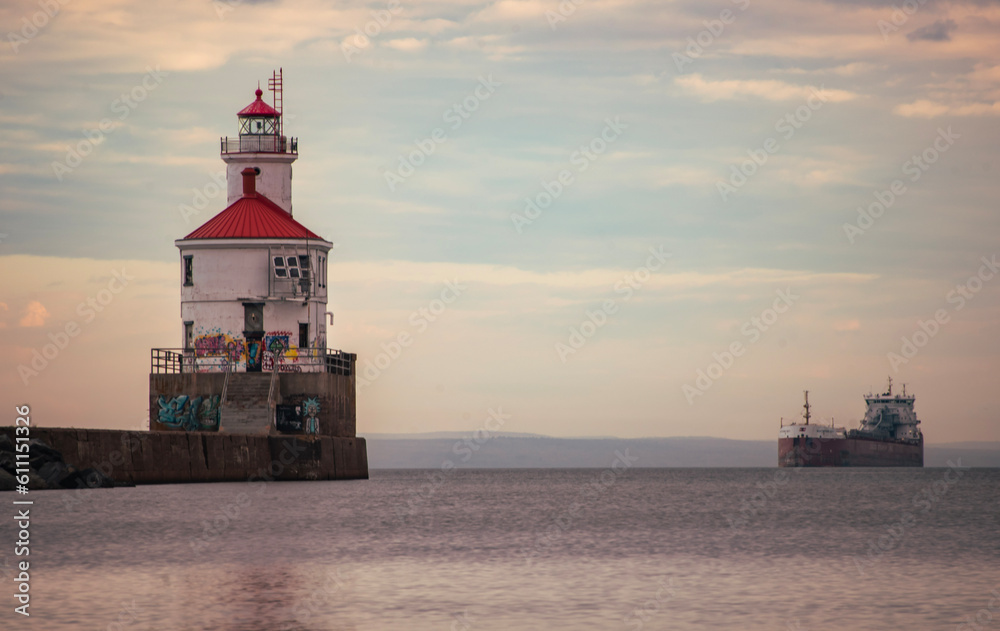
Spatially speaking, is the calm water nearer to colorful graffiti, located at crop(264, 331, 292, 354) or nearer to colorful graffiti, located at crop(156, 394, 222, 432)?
colorful graffiti, located at crop(156, 394, 222, 432)

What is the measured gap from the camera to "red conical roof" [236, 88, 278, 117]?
177ft

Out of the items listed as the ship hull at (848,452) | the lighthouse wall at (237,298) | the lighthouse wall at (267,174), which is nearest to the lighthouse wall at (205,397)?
the lighthouse wall at (237,298)

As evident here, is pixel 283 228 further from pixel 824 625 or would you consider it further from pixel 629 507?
pixel 824 625

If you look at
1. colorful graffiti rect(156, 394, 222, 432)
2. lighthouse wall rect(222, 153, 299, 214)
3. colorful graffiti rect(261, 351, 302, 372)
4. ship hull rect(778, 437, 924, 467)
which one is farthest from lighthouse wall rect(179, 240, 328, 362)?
ship hull rect(778, 437, 924, 467)

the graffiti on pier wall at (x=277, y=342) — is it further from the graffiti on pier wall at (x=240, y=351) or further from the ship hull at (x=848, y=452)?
the ship hull at (x=848, y=452)

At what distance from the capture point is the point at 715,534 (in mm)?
31281

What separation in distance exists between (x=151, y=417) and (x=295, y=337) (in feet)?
19.7

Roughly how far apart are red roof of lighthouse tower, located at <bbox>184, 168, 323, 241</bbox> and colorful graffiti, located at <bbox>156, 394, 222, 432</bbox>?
6483 mm

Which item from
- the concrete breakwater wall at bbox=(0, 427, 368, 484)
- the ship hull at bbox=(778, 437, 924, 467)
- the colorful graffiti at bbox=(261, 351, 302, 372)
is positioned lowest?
the ship hull at bbox=(778, 437, 924, 467)

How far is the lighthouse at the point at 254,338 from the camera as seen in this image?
46719 millimetres

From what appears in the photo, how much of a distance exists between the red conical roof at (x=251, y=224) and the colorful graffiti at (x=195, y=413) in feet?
21.3

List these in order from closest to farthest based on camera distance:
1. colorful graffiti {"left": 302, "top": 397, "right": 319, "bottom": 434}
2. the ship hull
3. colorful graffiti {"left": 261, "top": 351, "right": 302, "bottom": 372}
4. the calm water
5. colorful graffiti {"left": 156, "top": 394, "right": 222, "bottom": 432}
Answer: the calm water
colorful graffiti {"left": 156, "top": 394, "right": 222, "bottom": 432}
colorful graffiti {"left": 302, "top": 397, "right": 319, "bottom": 434}
colorful graffiti {"left": 261, "top": 351, "right": 302, "bottom": 372}
the ship hull

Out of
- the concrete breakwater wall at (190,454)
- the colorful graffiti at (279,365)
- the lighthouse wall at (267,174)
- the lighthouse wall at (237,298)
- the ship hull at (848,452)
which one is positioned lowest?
the ship hull at (848,452)

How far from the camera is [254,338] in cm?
4888
